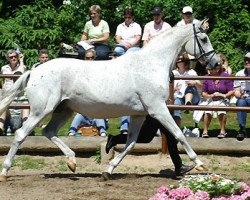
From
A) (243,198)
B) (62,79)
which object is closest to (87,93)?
(62,79)

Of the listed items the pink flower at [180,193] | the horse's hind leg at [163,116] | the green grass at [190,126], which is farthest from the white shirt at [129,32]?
the pink flower at [180,193]

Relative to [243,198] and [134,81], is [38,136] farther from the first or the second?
[243,198]

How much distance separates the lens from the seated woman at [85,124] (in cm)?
1399

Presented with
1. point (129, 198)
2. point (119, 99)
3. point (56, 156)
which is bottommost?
point (56, 156)

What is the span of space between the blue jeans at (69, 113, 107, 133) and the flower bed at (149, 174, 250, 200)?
225 inches

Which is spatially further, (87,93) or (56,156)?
(56,156)

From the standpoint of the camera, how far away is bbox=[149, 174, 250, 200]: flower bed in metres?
7.80

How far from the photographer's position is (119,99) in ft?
36.7

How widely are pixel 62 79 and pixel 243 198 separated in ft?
13.4

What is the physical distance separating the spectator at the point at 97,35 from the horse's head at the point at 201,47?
3423 millimetres

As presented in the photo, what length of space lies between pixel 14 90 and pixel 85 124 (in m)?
2.72

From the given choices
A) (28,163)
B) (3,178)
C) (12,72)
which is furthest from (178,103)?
(3,178)

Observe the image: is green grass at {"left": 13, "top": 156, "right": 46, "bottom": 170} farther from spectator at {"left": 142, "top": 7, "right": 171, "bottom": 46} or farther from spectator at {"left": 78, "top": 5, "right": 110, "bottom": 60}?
spectator at {"left": 142, "top": 7, "right": 171, "bottom": 46}

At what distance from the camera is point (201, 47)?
1160cm
